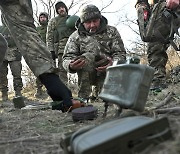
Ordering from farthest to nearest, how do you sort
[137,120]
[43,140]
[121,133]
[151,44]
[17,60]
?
[17,60]
[151,44]
[43,140]
[137,120]
[121,133]

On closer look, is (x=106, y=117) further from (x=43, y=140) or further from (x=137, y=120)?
(x=137, y=120)

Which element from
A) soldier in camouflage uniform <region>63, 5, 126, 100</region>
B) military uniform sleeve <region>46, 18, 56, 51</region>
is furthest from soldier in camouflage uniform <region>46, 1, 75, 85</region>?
soldier in camouflage uniform <region>63, 5, 126, 100</region>

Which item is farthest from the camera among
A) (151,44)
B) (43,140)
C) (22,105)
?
(151,44)

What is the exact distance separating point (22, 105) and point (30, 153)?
227 cm

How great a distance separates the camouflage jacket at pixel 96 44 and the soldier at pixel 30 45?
5.23 feet

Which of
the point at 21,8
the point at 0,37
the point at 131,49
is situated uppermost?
the point at 21,8

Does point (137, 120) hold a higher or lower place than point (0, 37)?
lower

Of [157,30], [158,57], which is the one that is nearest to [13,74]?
[158,57]

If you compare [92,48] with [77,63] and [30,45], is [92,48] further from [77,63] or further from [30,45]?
[30,45]

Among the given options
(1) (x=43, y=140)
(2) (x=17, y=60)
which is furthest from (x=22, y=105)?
(2) (x=17, y=60)

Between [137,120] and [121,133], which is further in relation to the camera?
[137,120]

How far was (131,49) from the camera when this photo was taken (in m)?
12.7

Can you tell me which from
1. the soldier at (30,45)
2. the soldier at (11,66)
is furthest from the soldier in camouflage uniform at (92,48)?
the soldier at (11,66)

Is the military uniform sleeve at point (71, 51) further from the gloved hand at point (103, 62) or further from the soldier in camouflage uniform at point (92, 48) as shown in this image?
the gloved hand at point (103, 62)
